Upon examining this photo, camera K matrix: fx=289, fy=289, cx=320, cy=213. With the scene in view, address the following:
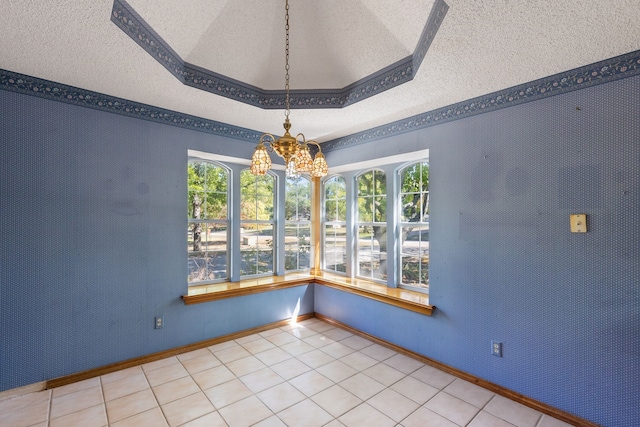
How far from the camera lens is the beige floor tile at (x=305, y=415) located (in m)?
2.14

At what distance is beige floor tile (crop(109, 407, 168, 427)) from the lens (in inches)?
82.5

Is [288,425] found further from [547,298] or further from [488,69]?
[488,69]

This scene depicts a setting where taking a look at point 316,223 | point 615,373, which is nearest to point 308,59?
point 316,223

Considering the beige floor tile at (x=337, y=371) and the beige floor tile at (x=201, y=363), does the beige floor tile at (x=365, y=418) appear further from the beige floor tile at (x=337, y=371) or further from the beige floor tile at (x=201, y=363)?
the beige floor tile at (x=201, y=363)

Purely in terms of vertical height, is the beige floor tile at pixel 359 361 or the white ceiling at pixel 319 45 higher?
the white ceiling at pixel 319 45

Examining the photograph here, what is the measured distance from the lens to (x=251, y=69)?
279 cm

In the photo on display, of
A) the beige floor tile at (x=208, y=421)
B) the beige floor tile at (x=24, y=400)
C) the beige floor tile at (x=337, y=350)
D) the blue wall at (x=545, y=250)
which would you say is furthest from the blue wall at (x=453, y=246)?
the beige floor tile at (x=208, y=421)

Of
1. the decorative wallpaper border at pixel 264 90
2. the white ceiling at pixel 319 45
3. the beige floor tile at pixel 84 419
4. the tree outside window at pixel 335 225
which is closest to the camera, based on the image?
the white ceiling at pixel 319 45

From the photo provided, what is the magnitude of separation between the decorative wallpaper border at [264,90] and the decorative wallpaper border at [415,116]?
75cm

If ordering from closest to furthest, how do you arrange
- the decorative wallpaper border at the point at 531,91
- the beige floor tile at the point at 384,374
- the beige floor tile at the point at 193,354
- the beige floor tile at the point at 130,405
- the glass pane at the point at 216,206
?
1. the decorative wallpaper border at the point at 531,91
2. the beige floor tile at the point at 130,405
3. the beige floor tile at the point at 384,374
4. the beige floor tile at the point at 193,354
5. the glass pane at the point at 216,206

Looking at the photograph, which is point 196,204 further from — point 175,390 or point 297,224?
point 175,390

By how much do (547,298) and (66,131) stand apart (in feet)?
14.2

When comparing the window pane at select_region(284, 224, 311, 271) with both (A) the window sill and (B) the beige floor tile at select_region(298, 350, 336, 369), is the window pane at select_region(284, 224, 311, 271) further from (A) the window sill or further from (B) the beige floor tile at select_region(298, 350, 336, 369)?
(B) the beige floor tile at select_region(298, 350, 336, 369)

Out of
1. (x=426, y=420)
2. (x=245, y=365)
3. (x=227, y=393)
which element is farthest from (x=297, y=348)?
(x=426, y=420)
